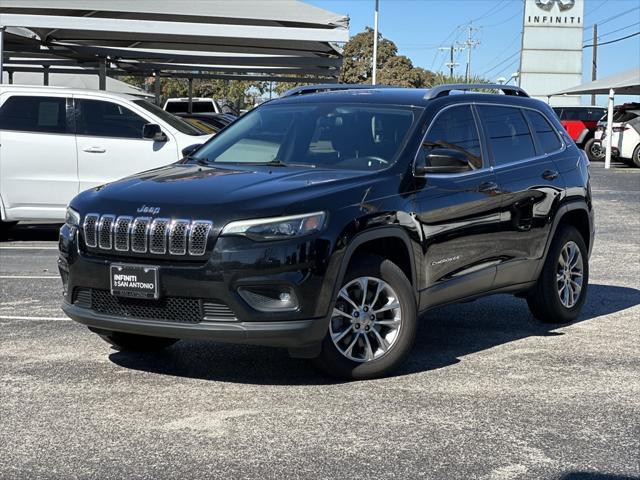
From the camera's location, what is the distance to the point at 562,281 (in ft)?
26.7

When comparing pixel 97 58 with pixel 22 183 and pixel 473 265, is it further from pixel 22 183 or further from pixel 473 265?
pixel 473 265

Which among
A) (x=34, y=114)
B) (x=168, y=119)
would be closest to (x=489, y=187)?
(x=168, y=119)

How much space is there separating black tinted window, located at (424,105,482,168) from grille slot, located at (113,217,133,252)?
199cm

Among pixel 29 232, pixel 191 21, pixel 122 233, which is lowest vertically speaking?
pixel 29 232

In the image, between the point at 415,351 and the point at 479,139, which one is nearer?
the point at 415,351

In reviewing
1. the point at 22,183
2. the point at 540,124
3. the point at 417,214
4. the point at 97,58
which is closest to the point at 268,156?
the point at 417,214

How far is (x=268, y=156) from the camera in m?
6.95

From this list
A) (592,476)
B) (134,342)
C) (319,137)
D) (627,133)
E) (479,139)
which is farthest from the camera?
(627,133)

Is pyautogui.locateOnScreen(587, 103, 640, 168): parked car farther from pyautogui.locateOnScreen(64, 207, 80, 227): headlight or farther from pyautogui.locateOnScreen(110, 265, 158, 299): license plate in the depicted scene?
pyautogui.locateOnScreen(110, 265, 158, 299): license plate

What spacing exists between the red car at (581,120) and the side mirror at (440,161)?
32.3 meters

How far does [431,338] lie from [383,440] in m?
2.59

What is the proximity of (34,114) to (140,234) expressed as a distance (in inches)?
305

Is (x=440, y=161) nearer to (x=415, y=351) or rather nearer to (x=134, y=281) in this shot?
(x=415, y=351)

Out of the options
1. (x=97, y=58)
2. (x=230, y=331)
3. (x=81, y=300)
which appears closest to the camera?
(x=230, y=331)
